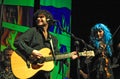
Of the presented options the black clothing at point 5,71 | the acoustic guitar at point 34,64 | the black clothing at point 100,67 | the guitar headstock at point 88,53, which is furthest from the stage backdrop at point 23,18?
the guitar headstock at point 88,53

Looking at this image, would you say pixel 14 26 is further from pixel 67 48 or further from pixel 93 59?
pixel 93 59

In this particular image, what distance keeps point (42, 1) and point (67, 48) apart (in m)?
1.14

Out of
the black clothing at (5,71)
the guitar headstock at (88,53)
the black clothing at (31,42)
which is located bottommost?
the black clothing at (5,71)

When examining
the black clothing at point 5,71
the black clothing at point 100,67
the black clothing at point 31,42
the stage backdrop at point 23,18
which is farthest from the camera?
the stage backdrop at point 23,18

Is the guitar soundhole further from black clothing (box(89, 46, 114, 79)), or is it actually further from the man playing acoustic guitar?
black clothing (box(89, 46, 114, 79))

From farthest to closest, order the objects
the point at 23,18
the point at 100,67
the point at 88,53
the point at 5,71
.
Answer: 1. the point at 23,18
2. the point at 5,71
3. the point at 100,67
4. the point at 88,53

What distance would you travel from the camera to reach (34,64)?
16.9 ft

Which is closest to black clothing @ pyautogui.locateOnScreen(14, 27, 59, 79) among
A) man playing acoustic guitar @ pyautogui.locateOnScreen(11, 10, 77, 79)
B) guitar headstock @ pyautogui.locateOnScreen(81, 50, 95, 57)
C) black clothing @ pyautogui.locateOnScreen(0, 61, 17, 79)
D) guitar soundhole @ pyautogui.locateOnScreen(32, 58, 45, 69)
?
man playing acoustic guitar @ pyautogui.locateOnScreen(11, 10, 77, 79)

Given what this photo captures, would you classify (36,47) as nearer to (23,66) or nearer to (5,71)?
(23,66)

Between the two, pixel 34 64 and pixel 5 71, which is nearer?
pixel 34 64

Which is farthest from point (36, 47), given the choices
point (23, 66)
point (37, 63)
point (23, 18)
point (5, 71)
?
point (23, 18)

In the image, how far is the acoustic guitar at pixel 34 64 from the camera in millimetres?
5121

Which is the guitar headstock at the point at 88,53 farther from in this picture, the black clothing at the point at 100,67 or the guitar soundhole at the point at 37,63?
the guitar soundhole at the point at 37,63

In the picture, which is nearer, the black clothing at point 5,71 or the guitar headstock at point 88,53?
the guitar headstock at point 88,53
